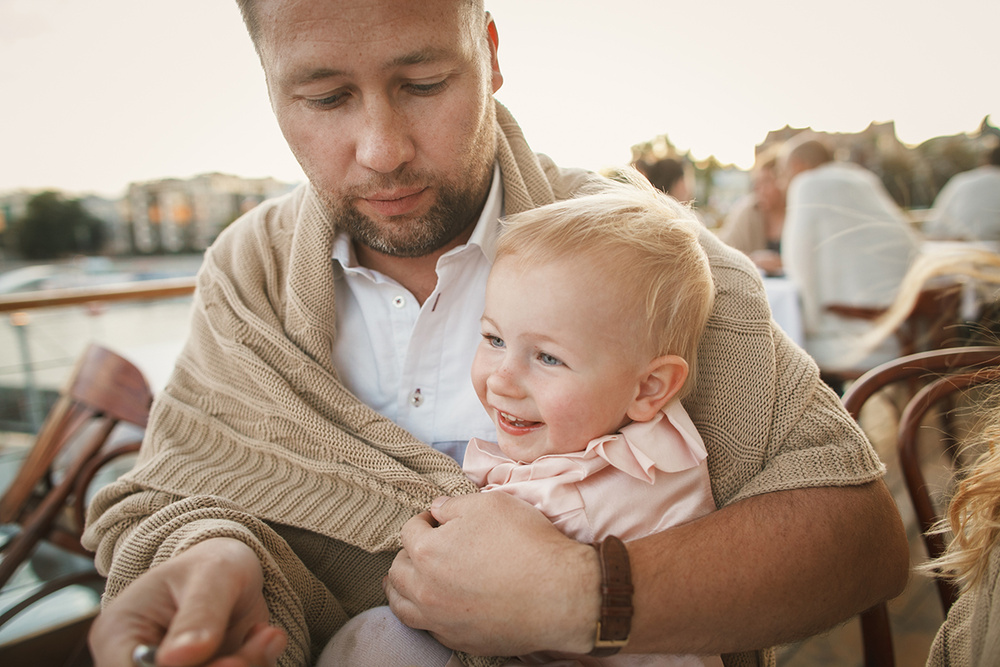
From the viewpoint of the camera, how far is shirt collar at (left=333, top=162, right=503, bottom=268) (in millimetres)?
1207

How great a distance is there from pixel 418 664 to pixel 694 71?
359 centimetres

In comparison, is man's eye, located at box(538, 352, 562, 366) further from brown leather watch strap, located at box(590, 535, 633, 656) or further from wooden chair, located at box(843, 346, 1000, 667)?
wooden chair, located at box(843, 346, 1000, 667)

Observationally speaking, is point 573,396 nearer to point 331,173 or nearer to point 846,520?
point 846,520

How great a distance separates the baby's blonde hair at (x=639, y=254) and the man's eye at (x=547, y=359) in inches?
3.7

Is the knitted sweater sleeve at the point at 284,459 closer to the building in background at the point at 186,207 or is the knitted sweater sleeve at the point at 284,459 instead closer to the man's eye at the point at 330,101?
the man's eye at the point at 330,101

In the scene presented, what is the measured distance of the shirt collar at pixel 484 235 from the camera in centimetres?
121

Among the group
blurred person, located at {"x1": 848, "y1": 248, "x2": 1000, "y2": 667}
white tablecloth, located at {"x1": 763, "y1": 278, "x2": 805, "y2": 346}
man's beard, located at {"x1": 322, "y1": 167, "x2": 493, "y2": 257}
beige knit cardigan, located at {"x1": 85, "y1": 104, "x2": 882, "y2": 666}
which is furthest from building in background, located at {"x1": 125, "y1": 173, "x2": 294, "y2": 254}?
blurred person, located at {"x1": 848, "y1": 248, "x2": 1000, "y2": 667}

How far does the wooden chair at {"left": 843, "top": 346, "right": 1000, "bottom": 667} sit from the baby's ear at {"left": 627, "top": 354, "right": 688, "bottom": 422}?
464 mm

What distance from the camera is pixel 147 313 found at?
362cm

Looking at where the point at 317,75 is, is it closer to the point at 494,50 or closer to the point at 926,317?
the point at 494,50

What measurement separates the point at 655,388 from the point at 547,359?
186mm

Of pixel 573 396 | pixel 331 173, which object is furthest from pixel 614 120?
pixel 573 396

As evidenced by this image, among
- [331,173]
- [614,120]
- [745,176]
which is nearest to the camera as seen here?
[331,173]

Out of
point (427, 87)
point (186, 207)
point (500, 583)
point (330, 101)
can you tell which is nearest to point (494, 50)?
point (427, 87)
